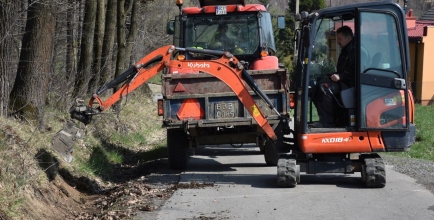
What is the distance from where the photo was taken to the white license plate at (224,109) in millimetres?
12227

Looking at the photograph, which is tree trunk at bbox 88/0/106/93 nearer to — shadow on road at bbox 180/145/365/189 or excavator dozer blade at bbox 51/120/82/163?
shadow on road at bbox 180/145/365/189

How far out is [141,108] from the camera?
892 inches

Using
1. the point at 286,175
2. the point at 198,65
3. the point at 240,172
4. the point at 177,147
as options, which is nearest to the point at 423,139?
the point at 240,172

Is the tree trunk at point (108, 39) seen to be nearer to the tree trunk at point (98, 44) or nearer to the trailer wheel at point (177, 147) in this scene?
the tree trunk at point (98, 44)

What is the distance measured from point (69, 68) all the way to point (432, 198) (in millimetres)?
11188

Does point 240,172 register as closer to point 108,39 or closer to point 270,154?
point 270,154

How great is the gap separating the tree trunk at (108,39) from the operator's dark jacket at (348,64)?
36.1 feet

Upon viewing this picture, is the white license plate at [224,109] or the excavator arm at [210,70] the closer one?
the excavator arm at [210,70]

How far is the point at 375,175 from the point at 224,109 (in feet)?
9.38

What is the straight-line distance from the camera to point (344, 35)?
11.0 m

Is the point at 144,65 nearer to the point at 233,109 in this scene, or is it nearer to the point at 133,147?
the point at 233,109

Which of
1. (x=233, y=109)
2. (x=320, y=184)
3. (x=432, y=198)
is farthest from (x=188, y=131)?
(x=432, y=198)

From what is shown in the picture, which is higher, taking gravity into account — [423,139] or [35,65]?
[35,65]

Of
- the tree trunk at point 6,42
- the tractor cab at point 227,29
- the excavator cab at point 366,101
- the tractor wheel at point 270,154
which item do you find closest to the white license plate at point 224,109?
the tractor wheel at point 270,154
